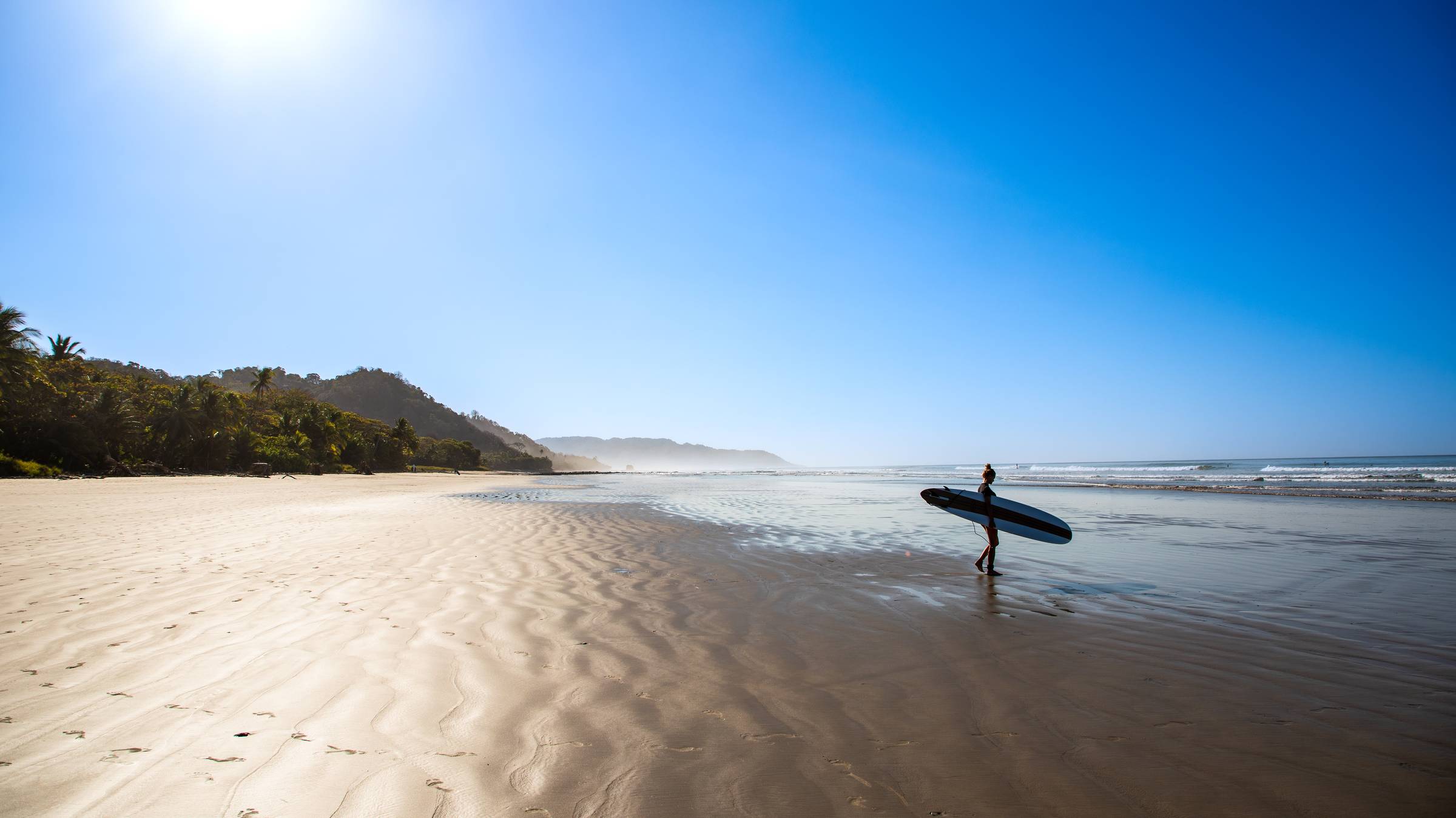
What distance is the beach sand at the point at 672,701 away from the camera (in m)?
2.98

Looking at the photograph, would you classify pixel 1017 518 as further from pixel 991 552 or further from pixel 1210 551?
pixel 1210 551

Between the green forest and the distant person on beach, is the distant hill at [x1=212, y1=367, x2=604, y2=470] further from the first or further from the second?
the distant person on beach

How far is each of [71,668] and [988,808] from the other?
642cm

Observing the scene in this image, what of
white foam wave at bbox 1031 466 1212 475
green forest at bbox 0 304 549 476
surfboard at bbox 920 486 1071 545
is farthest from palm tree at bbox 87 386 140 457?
white foam wave at bbox 1031 466 1212 475

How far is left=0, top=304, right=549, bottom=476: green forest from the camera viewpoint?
116 feet

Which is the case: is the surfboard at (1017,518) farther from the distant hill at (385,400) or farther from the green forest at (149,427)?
the distant hill at (385,400)

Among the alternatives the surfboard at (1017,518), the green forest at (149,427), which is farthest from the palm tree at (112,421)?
the surfboard at (1017,518)

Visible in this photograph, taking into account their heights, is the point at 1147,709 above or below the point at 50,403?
below

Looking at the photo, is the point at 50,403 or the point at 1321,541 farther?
the point at 50,403

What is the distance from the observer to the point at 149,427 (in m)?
44.3

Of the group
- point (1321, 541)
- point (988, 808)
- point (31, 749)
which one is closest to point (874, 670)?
point (988, 808)

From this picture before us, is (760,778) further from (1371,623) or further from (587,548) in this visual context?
(587,548)

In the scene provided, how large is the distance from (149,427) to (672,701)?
58.9 meters

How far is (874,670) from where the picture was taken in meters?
5.05
